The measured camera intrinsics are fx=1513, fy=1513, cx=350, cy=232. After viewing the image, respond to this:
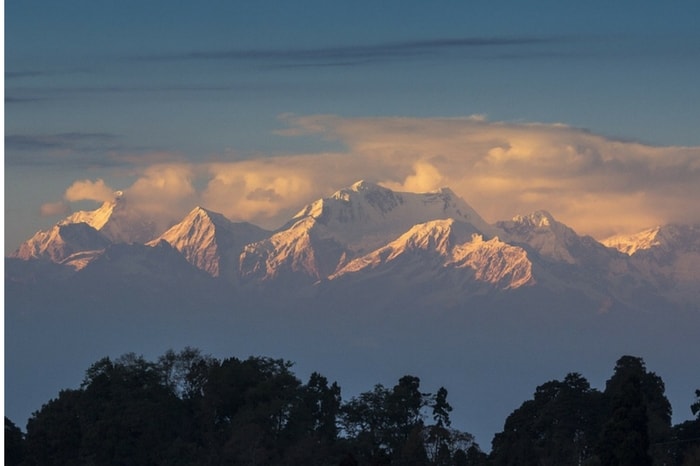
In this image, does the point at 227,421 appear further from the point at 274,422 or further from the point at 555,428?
the point at 555,428

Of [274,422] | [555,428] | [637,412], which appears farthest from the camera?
[274,422]

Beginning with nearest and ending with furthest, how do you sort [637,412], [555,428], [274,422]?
[637,412], [555,428], [274,422]

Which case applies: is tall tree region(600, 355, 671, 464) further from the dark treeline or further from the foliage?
the foliage

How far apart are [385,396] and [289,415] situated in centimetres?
744

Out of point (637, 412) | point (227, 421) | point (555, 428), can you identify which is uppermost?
point (227, 421)

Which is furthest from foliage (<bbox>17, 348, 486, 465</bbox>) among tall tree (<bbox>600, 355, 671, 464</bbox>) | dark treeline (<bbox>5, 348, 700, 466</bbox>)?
tall tree (<bbox>600, 355, 671, 464</bbox>)

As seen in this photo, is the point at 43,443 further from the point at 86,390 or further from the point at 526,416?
the point at 526,416

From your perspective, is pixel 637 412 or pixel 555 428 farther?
pixel 555 428

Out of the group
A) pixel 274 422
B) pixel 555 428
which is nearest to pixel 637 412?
pixel 555 428

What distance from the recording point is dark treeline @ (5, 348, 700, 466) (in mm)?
101938

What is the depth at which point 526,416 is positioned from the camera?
105625mm

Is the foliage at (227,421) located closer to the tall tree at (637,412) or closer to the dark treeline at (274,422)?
the dark treeline at (274,422)

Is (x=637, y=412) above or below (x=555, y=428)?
below

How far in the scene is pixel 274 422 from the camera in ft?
366
